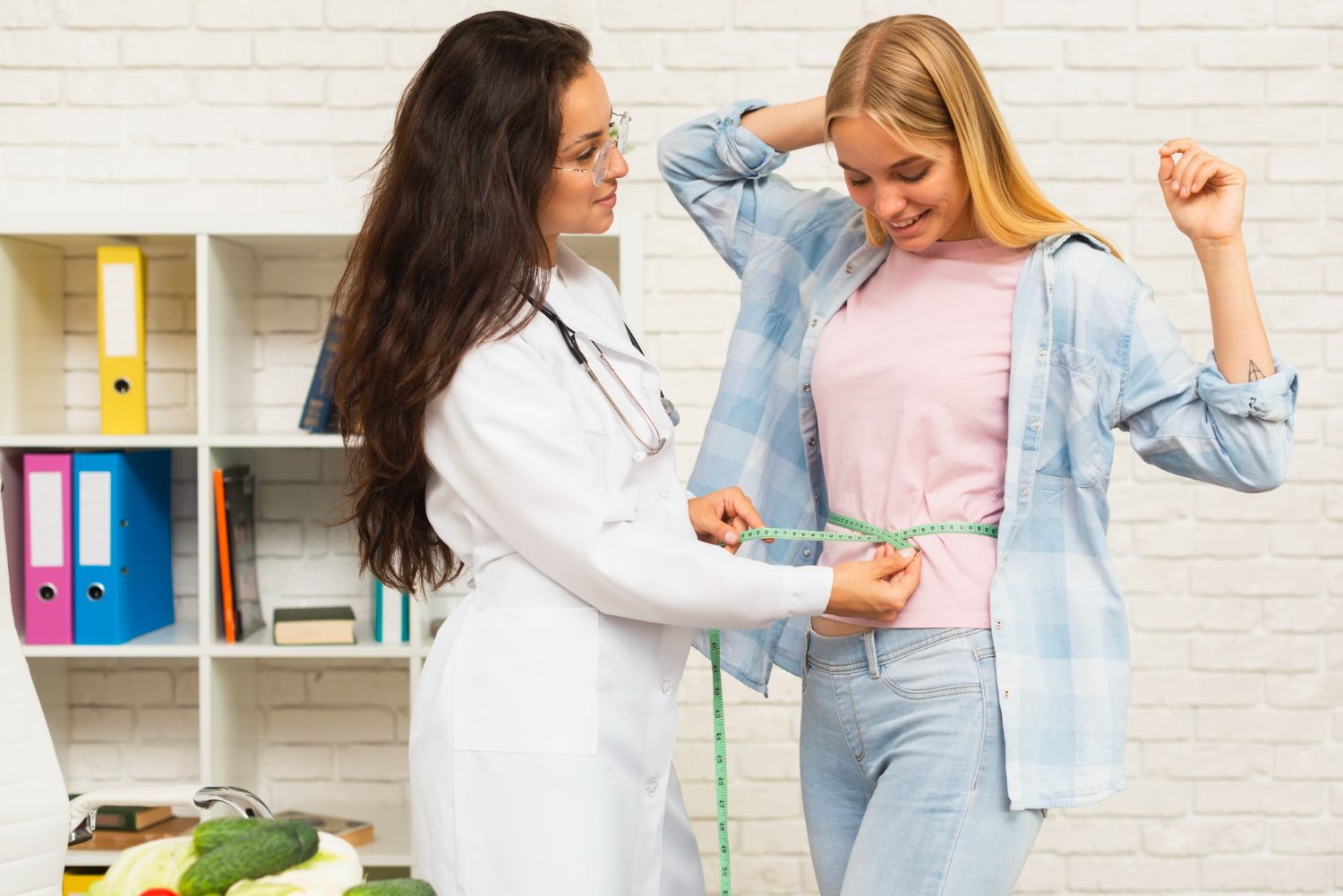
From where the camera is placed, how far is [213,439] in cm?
260

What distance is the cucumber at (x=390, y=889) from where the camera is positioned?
2.61 feet

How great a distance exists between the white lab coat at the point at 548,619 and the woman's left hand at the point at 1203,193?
0.61 metres

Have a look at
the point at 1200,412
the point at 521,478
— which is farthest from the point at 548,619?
the point at 1200,412

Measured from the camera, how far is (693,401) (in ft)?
9.62

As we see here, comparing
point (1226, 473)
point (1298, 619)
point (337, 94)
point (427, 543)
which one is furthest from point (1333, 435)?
Answer: point (337, 94)

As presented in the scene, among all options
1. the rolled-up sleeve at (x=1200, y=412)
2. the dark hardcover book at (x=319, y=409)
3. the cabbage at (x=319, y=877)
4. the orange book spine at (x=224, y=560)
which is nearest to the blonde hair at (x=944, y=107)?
the rolled-up sleeve at (x=1200, y=412)

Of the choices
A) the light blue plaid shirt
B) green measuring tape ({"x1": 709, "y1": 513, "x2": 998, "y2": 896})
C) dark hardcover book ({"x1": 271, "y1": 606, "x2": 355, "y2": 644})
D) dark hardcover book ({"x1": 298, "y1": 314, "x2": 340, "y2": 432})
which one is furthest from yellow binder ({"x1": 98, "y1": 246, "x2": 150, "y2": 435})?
the light blue plaid shirt

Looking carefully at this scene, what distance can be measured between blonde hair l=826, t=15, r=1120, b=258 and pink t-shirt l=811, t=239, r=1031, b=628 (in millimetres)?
72

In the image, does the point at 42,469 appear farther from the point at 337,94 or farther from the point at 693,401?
the point at 693,401

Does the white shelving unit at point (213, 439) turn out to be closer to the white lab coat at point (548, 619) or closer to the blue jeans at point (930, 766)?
the white lab coat at point (548, 619)

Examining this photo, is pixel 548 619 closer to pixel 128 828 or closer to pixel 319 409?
pixel 319 409

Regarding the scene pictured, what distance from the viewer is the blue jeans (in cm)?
147

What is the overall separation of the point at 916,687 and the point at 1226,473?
442mm

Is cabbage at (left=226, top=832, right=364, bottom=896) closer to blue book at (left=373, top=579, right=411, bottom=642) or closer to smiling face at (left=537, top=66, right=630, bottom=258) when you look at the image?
smiling face at (left=537, top=66, right=630, bottom=258)
